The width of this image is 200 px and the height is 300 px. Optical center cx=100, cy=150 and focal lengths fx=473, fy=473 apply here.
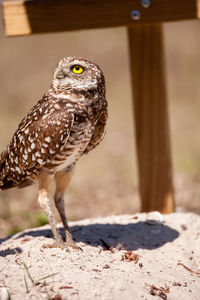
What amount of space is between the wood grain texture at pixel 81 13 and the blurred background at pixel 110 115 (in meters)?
0.69

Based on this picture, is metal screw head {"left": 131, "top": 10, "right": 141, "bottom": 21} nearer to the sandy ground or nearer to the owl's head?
the owl's head

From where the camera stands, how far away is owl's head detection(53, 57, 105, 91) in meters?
3.11

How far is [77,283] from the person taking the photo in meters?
2.66

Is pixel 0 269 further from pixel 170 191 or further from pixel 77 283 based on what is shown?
pixel 170 191

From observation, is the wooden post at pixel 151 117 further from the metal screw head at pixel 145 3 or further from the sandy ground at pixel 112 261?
the metal screw head at pixel 145 3

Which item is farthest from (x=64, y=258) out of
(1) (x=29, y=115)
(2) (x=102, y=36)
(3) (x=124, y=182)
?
(2) (x=102, y=36)

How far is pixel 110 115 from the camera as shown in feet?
31.7

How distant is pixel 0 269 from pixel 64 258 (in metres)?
0.42

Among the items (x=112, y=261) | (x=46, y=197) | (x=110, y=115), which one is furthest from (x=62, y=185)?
(x=110, y=115)

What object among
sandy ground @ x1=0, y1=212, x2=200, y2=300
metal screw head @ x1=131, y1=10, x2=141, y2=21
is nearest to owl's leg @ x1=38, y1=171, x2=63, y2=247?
sandy ground @ x1=0, y1=212, x2=200, y2=300

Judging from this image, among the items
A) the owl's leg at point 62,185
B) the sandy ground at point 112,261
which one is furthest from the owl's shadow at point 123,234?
the owl's leg at point 62,185

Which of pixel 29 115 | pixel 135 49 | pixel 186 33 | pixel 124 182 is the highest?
pixel 186 33

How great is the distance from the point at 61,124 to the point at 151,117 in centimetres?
144

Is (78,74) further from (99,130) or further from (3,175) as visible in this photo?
(3,175)
